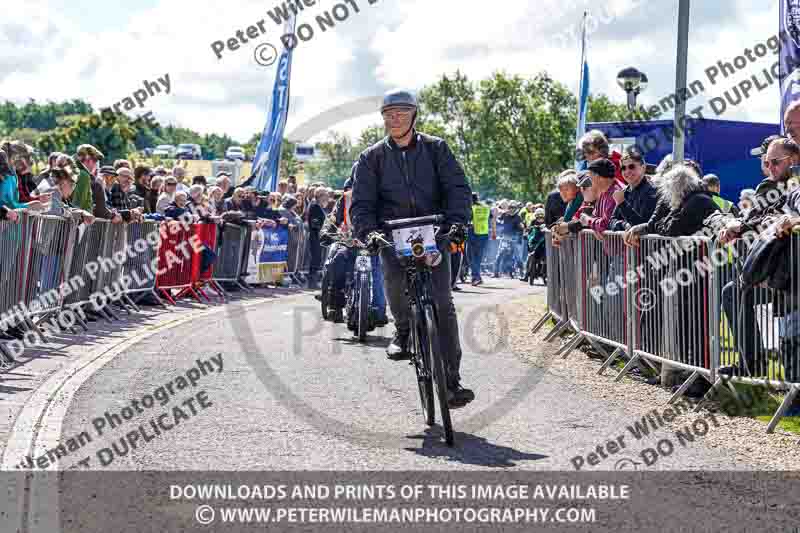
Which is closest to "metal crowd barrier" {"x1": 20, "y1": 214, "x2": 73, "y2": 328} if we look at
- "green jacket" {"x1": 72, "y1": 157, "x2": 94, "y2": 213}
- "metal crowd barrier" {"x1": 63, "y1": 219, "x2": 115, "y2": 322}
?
"metal crowd barrier" {"x1": 63, "y1": 219, "x2": 115, "y2": 322}

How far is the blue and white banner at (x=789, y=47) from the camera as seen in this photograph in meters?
10.7

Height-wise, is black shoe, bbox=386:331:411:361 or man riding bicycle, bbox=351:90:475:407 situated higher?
man riding bicycle, bbox=351:90:475:407

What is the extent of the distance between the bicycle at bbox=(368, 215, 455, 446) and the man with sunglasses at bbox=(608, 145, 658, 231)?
3.43 metres

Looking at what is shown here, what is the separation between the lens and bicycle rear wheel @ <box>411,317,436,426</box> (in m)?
7.08

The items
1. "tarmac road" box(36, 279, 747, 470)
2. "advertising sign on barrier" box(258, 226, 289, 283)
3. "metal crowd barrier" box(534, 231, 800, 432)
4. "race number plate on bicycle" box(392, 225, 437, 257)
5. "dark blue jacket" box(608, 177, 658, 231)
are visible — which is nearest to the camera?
"tarmac road" box(36, 279, 747, 470)

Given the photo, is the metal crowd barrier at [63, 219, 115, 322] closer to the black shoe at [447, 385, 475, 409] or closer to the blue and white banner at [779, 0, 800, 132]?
the black shoe at [447, 385, 475, 409]

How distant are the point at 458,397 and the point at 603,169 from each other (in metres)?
4.30

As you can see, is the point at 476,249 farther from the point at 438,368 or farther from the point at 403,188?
the point at 438,368

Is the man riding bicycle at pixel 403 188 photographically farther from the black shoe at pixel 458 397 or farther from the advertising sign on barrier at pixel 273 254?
the advertising sign on barrier at pixel 273 254

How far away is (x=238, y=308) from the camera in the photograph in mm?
17250

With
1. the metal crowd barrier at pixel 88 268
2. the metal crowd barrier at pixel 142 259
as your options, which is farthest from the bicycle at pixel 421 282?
the metal crowd barrier at pixel 142 259

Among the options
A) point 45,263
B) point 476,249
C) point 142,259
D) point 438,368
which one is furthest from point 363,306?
point 476,249

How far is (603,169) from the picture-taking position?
1101 centimetres

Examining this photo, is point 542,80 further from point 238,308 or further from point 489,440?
point 489,440
